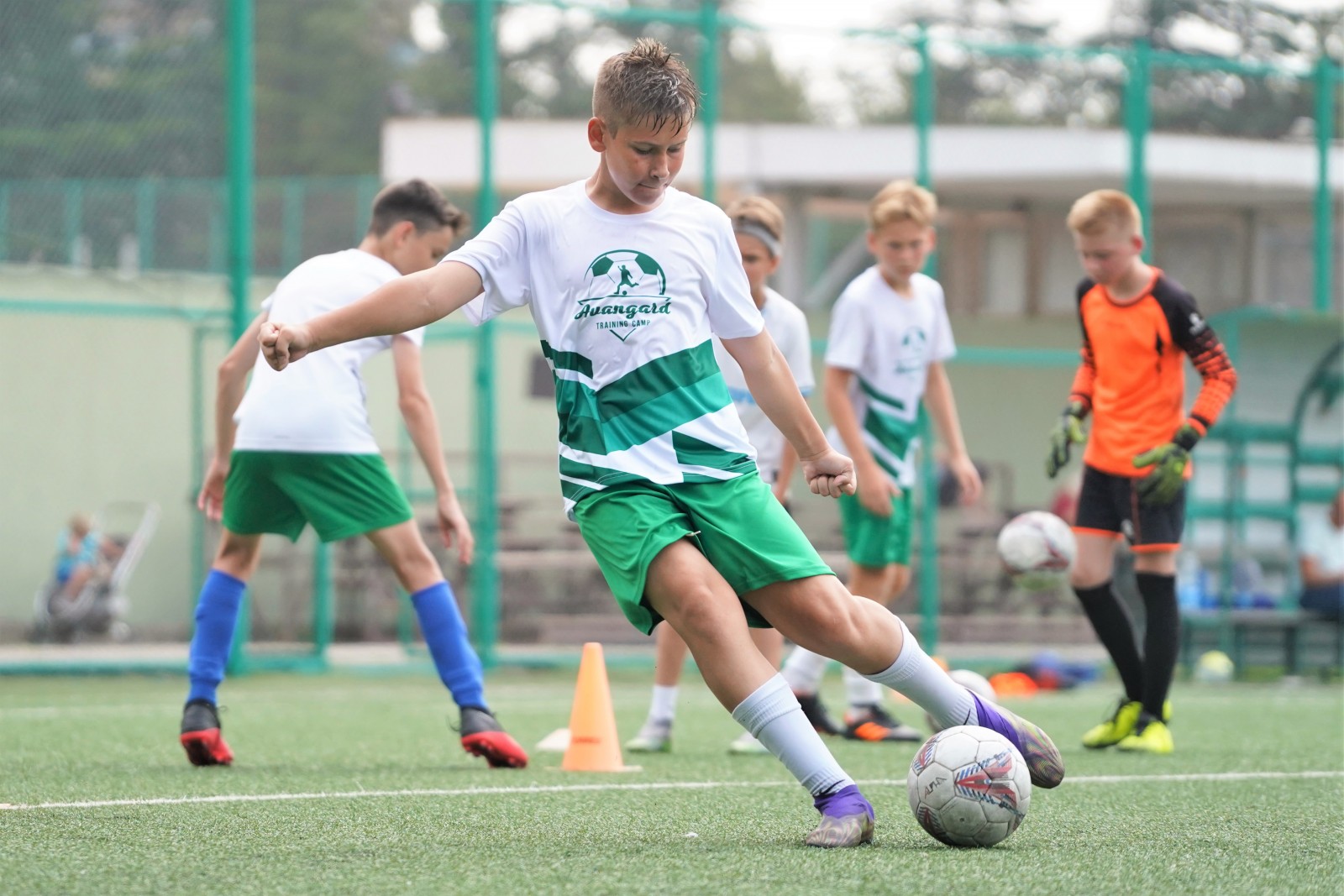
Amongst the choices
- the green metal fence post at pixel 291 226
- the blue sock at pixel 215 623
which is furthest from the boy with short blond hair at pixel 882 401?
the green metal fence post at pixel 291 226

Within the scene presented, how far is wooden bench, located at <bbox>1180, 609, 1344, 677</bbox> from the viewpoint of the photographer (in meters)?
11.9

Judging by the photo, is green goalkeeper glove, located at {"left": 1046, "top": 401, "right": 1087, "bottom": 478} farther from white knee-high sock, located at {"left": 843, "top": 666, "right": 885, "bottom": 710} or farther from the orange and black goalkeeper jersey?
white knee-high sock, located at {"left": 843, "top": 666, "right": 885, "bottom": 710}

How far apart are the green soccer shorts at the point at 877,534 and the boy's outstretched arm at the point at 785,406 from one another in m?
2.91

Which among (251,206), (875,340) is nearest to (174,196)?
(251,206)

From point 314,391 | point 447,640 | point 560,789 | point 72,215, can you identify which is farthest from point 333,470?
point 72,215

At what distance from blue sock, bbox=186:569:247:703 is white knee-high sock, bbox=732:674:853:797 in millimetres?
2641

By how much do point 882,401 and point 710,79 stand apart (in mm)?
5527

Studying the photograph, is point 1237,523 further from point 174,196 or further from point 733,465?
point 733,465

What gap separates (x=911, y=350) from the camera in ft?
23.5

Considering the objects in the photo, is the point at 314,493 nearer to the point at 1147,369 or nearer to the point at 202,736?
the point at 202,736

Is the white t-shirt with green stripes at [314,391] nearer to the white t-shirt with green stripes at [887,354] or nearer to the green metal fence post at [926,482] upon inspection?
the white t-shirt with green stripes at [887,354]

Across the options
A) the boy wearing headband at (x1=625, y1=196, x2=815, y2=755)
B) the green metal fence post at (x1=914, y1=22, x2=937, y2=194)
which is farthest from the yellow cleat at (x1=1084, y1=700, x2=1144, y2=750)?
the green metal fence post at (x1=914, y1=22, x2=937, y2=194)

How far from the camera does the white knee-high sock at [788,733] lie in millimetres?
3867

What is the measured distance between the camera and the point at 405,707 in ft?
28.9
